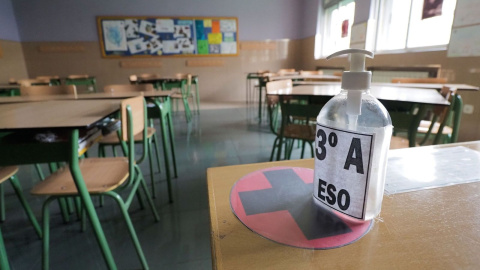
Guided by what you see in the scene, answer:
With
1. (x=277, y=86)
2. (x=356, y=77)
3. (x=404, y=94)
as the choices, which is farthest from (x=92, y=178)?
(x=404, y=94)

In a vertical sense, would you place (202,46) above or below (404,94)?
above

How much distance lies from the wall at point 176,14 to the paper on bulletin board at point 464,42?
12.3ft

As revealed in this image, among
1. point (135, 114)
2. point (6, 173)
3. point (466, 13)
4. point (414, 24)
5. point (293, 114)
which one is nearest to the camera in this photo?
point (135, 114)

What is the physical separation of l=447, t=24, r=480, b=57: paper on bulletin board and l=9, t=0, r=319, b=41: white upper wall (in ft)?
12.1

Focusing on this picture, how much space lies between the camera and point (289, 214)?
34 centimetres

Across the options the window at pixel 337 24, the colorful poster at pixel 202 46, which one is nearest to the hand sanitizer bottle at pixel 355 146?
the window at pixel 337 24

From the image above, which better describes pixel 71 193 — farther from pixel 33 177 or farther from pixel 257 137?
pixel 257 137

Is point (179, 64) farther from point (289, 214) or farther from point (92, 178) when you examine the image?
point (289, 214)

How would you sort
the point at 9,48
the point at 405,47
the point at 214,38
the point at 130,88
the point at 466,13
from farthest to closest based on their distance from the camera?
the point at 214,38 < the point at 9,48 < the point at 405,47 < the point at 466,13 < the point at 130,88

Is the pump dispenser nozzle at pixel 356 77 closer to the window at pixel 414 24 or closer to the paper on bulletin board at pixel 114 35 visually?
the window at pixel 414 24

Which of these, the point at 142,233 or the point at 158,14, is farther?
the point at 158,14

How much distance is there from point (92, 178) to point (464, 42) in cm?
363

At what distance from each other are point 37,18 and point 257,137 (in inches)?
237

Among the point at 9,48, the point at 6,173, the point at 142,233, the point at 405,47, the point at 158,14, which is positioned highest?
the point at 158,14
